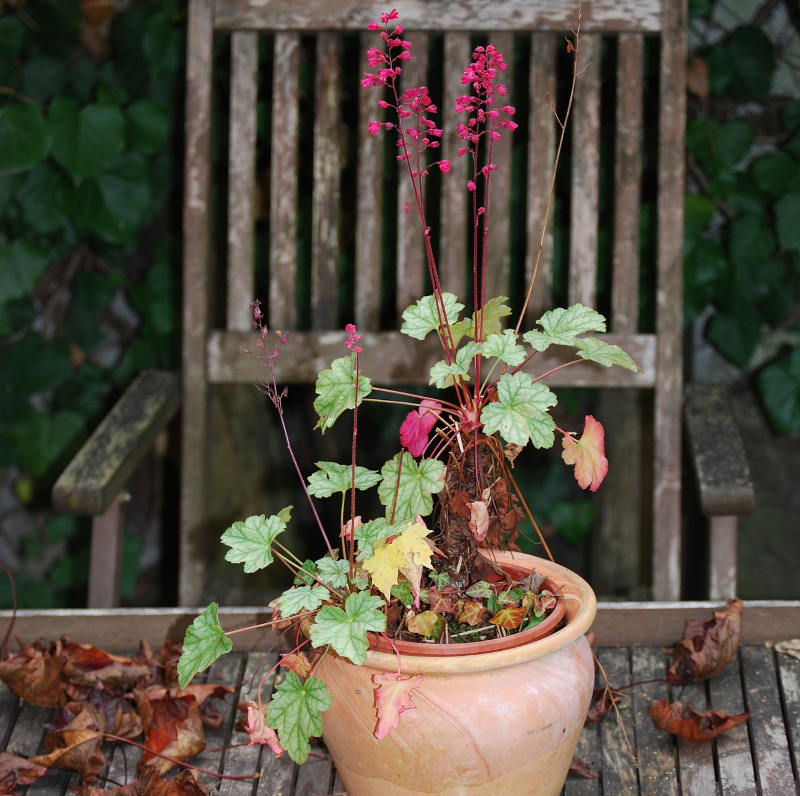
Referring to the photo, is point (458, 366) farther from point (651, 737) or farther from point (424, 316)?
point (651, 737)

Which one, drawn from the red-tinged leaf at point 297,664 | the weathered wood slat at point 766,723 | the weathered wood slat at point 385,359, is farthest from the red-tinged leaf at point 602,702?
the weathered wood slat at point 385,359

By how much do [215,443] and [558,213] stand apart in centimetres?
87

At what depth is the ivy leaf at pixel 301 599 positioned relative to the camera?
0.86m

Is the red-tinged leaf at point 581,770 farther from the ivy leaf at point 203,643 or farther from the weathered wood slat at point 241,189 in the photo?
the weathered wood slat at point 241,189

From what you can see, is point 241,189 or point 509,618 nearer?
point 509,618

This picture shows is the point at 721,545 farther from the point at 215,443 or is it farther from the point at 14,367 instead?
the point at 14,367

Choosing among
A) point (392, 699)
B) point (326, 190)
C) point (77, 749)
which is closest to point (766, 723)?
point (392, 699)

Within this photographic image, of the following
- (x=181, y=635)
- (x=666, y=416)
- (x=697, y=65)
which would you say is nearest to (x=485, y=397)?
(x=181, y=635)

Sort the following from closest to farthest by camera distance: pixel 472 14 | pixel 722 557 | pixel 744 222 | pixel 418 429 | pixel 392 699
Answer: pixel 392 699, pixel 418 429, pixel 722 557, pixel 472 14, pixel 744 222

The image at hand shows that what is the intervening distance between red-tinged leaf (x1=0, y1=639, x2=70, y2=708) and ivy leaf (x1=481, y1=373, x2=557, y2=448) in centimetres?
60

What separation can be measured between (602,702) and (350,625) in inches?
15.6

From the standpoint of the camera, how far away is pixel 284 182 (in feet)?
5.41

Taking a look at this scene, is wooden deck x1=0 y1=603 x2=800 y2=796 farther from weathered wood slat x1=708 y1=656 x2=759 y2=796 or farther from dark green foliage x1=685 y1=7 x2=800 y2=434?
dark green foliage x1=685 y1=7 x2=800 y2=434

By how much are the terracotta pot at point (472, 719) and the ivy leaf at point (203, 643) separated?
0.30ft
